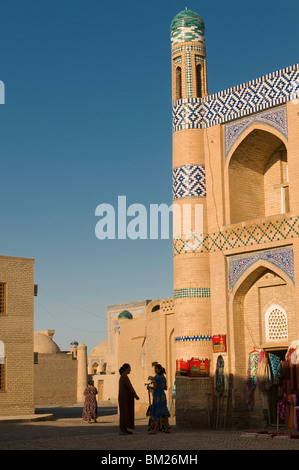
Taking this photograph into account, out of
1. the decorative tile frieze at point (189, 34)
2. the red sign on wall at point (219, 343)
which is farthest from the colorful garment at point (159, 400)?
the decorative tile frieze at point (189, 34)

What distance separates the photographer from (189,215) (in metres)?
17.6

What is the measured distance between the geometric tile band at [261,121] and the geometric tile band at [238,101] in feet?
0.48

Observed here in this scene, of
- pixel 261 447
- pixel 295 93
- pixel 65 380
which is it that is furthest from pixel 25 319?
pixel 65 380

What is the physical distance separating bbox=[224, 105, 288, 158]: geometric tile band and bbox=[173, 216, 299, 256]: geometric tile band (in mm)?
1905

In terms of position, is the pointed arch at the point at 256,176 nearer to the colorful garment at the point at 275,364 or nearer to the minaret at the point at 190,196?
the minaret at the point at 190,196

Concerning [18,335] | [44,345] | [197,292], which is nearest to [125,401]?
[197,292]

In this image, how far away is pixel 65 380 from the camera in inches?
1775

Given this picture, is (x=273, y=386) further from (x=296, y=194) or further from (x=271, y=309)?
(x=296, y=194)

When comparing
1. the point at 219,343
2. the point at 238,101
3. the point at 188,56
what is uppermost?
the point at 188,56

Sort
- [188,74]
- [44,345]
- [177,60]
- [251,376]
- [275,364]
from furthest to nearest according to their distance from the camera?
[44,345]
[177,60]
[188,74]
[275,364]
[251,376]

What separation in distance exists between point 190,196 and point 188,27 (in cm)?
419

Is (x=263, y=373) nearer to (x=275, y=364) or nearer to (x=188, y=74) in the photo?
(x=275, y=364)

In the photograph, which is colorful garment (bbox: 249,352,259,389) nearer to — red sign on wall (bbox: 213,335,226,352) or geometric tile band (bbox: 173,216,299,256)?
red sign on wall (bbox: 213,335,226,352)

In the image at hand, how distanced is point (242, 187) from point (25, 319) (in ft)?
33.2
